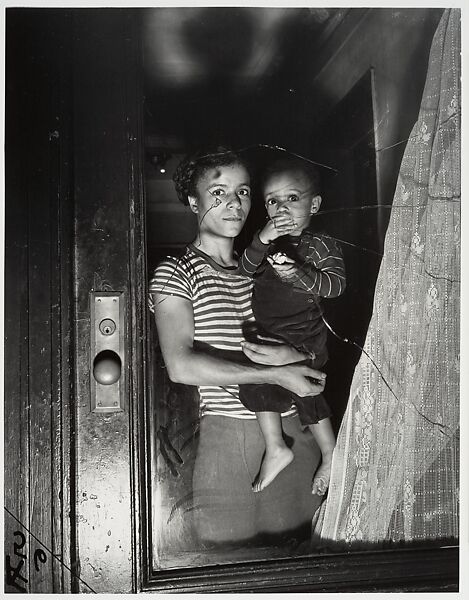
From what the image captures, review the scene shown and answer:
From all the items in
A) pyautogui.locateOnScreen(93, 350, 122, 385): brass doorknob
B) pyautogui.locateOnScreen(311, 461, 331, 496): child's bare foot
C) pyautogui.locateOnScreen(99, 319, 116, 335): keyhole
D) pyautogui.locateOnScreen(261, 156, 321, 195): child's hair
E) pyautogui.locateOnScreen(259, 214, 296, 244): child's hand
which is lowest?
pyautogui.locateOnScreen(311, 461, 331, 496): child's bare foot

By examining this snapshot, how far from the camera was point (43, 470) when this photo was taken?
143 centimetres

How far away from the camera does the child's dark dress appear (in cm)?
146

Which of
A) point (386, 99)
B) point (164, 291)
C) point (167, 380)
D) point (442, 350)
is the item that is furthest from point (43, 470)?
point (386, 99)

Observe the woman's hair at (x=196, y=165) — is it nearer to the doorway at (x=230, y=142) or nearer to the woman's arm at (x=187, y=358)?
the doorway at (x=230, y=142)

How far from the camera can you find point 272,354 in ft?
4.80

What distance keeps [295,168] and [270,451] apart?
60cm

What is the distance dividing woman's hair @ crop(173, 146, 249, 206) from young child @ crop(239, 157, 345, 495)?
0.09 meters

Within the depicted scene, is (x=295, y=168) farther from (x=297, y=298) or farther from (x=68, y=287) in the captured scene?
(x=68, y=287)

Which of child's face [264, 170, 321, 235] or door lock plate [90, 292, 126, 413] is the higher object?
child's face [264, 170, 321, 235]

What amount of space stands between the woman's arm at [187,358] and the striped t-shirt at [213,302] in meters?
0.01

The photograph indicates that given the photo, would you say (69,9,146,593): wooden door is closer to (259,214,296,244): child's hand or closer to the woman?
the woman

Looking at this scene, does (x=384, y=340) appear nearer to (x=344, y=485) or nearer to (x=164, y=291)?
(x=344, y=485)

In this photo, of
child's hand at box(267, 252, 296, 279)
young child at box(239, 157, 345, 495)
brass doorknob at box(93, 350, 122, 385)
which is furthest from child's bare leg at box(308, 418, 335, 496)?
brass doorknob at box(93, 350, 122, 385)

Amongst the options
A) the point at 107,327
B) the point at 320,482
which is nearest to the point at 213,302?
the point at 107,327
